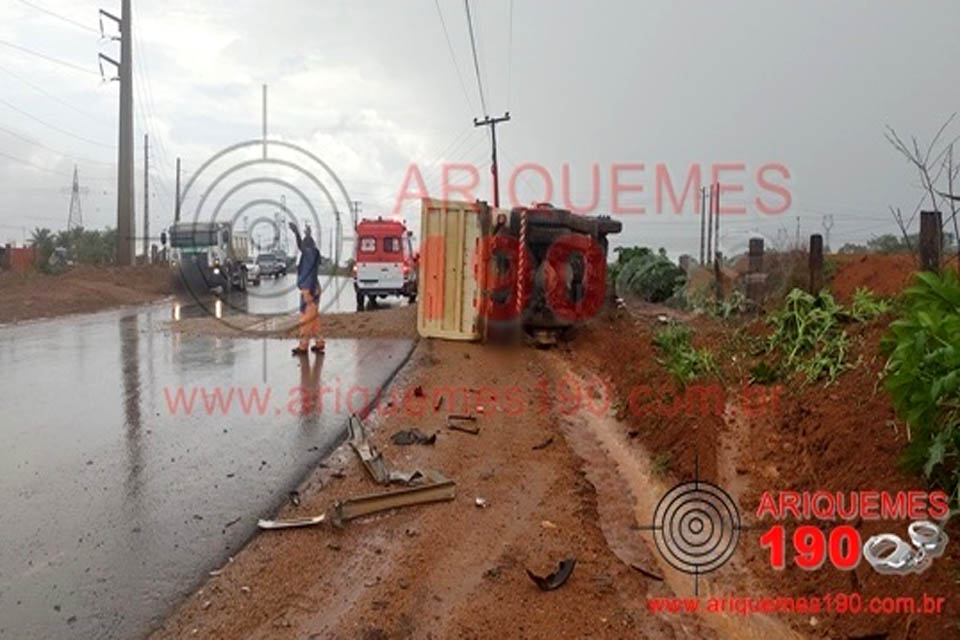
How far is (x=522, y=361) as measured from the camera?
1155cm

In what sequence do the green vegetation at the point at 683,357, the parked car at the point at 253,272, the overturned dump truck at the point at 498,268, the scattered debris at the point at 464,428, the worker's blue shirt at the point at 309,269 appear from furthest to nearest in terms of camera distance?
the parked car at the point at 253,272, the overturned dump truck at the point at 498,268, the worker's blue shirt at the point at 309,269, the green vegetation at the point at 683,357, the scattered debris at the point at 464,428

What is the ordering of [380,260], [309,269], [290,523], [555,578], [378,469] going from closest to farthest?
1. [555,578]
2. [290,523]
3. [378,469]
4. [309,269]
5. [380,260]

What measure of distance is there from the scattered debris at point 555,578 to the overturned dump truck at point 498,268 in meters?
8.53

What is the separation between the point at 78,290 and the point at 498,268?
1989 centimetres

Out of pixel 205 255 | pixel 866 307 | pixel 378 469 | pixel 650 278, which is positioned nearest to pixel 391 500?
pixel 378 469

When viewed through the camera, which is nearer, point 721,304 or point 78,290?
point 721,304

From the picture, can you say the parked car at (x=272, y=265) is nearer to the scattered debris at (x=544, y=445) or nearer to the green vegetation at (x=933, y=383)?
the scattered debris at (x=544, y=445)

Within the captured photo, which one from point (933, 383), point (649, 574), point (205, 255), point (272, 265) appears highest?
point (272, 265)

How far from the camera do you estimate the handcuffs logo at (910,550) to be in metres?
3.76

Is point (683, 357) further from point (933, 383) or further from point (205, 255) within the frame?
point (205, 255)

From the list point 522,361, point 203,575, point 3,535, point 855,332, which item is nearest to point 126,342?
point 522,361

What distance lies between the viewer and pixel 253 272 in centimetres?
3809

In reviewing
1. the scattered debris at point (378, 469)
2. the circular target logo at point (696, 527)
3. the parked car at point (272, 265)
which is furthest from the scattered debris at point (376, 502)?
the parked car at point (272, 265)

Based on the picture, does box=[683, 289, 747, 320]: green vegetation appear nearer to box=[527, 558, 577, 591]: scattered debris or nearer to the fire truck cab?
box=[527, 558, 577, 591]: scattered debris
